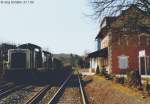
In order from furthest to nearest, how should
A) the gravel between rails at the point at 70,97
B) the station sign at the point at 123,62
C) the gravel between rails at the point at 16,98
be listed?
1. the station sign at the point at 123,62
2. the gravel between rails at the point at 70,97
3. the gravel between rails at the point at 16,98

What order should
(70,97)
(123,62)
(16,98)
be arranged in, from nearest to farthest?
(16,98) → (70,97) → (123,62)

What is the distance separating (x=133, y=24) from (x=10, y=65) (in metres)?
17.8

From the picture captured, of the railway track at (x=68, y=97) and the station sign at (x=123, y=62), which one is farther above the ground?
the station sign at (x=123, y=62)

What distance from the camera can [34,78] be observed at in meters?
43.7

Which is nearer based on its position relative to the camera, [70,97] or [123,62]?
[70,97]

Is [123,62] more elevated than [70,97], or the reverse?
[123,62]

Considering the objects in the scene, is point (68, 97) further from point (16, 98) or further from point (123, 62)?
point (123, 62)

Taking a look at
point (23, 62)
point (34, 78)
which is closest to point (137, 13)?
point (23, 62)

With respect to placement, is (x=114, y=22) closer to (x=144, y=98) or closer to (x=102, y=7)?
(x=102, y=7)

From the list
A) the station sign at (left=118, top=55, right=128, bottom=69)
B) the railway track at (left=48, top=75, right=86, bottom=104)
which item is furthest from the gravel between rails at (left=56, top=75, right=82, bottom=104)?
the station sign at (left=118, top=55, right=128, bottom=69)

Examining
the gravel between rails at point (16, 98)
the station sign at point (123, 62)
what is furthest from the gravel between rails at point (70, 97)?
the station sign at point (123, 62)

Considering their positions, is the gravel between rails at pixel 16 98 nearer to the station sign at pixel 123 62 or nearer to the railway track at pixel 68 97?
the railway track at pixel 68 97

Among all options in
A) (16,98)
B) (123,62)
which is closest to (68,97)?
(16,98)

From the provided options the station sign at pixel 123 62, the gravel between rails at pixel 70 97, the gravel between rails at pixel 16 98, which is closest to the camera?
the gravel between rails at pixel 16 98
